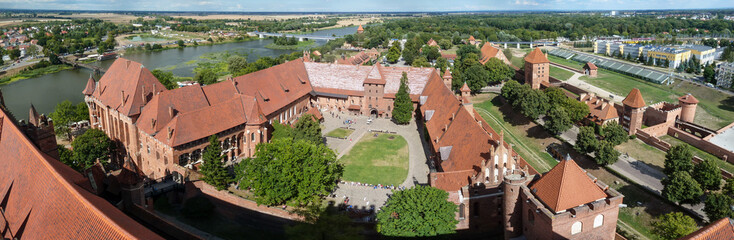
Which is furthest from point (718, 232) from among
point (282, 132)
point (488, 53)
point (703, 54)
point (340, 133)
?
point (703, 54)

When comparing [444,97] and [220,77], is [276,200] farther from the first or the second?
[220,77]

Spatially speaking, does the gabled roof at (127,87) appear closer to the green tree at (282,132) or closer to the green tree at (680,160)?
the green tree at (282,132)

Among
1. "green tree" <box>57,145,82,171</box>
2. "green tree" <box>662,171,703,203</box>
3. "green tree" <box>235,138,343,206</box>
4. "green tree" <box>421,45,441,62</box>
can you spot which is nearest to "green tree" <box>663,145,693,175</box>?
"green tree" <box>662,171,703,203</box>

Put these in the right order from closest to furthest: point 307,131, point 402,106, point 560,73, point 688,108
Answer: point 307,131 < point 402,106 < point 688,108 < point 560,73

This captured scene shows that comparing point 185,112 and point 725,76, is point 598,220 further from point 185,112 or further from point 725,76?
point 725,76

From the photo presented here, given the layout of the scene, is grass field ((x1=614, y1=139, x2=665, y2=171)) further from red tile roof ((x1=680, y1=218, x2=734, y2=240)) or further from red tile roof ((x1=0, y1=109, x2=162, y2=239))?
red tile roof ((x1=0, y1=109, x2=162, y2=239))

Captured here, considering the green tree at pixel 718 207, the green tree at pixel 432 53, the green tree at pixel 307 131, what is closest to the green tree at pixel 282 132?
the green tree at pixel 307 131
